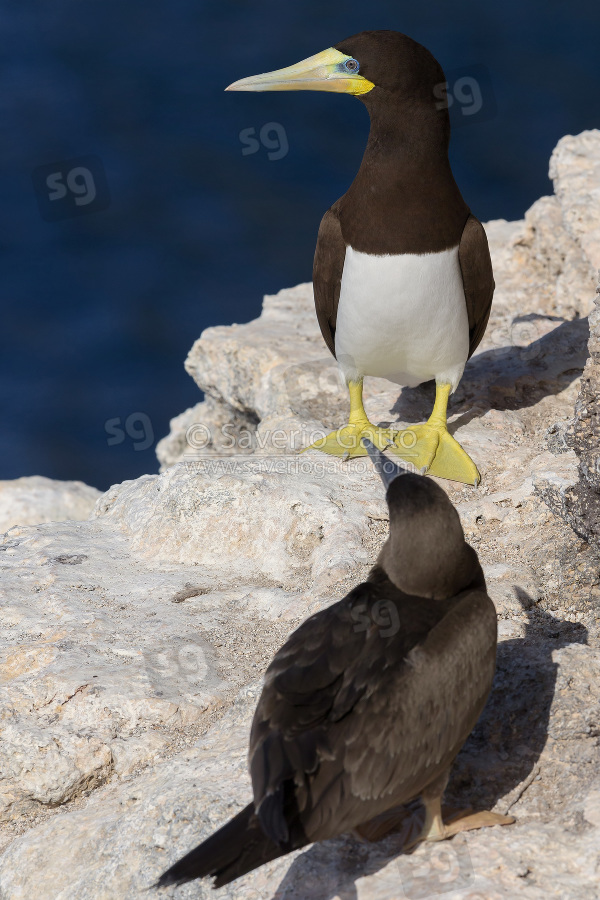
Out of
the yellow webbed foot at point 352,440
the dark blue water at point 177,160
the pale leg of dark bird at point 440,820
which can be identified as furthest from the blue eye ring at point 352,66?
the dark blue water at point 177,160

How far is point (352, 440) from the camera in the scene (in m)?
6.00

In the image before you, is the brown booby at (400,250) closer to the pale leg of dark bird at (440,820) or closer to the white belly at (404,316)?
the white belly at (404,316)

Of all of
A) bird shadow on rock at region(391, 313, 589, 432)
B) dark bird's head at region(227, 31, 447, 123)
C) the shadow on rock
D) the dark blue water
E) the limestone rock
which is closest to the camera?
the shadow on rock

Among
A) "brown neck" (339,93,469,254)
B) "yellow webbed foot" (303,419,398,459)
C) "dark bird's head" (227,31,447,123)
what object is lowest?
"yellow webbed foot" (303,419,398,459)

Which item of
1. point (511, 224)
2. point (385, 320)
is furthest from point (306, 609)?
point (511, 224)

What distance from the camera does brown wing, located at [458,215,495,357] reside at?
18.8 ft

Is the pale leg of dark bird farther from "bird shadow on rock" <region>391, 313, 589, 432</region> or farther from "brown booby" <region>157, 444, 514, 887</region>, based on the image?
"bird shadow on rock" <region>391, 313, 589, 432</region>

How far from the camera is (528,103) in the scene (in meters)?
16.3

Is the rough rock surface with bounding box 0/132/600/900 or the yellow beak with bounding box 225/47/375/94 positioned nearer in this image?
the rough rock surface with bounding box 0/132/600/900

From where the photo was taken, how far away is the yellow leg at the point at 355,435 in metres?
5.89

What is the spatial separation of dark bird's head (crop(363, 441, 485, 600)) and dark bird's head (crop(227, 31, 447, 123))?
9.33 ft

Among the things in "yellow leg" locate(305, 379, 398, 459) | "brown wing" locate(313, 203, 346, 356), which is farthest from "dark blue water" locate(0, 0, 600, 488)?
"brown wing" locate(313, 203, 346, 356)

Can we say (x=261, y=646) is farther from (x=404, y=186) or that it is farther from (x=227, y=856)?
(x=404, y=186)

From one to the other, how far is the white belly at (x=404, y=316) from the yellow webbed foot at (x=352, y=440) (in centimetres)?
36
